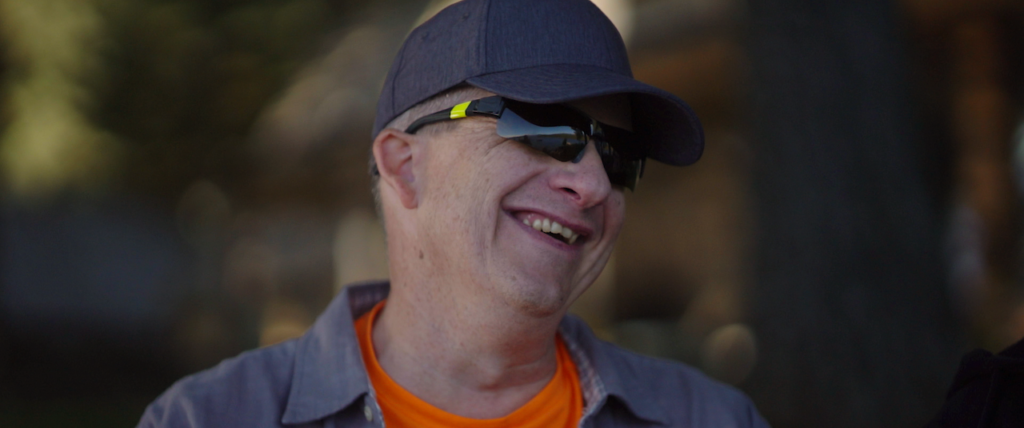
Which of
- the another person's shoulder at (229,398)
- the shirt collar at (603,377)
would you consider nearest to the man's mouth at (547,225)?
the shirt collar at (603,377)

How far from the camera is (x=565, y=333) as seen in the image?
7.68 ft

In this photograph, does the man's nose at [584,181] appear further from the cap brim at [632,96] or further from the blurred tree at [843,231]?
the blurred tree at [843,231]

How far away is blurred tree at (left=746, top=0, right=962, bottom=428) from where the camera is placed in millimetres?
3254

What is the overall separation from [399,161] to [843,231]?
7.15 ft

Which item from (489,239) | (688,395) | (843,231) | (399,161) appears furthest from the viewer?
(843,231)

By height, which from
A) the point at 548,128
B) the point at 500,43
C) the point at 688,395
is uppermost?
the point at 500,43

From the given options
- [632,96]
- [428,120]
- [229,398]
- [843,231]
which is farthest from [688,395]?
[843,231]

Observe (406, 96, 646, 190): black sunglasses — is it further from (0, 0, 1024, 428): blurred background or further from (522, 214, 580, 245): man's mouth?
(0, 0, 1024, 428): blurred background

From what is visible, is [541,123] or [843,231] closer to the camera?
[541,123]

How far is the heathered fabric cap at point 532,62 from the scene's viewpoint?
73.7 inches

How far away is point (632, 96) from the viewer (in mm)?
2133

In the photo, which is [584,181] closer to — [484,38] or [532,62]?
[532,62]

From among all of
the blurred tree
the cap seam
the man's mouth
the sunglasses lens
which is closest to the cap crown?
the cap seam

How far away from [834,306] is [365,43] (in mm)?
5919
